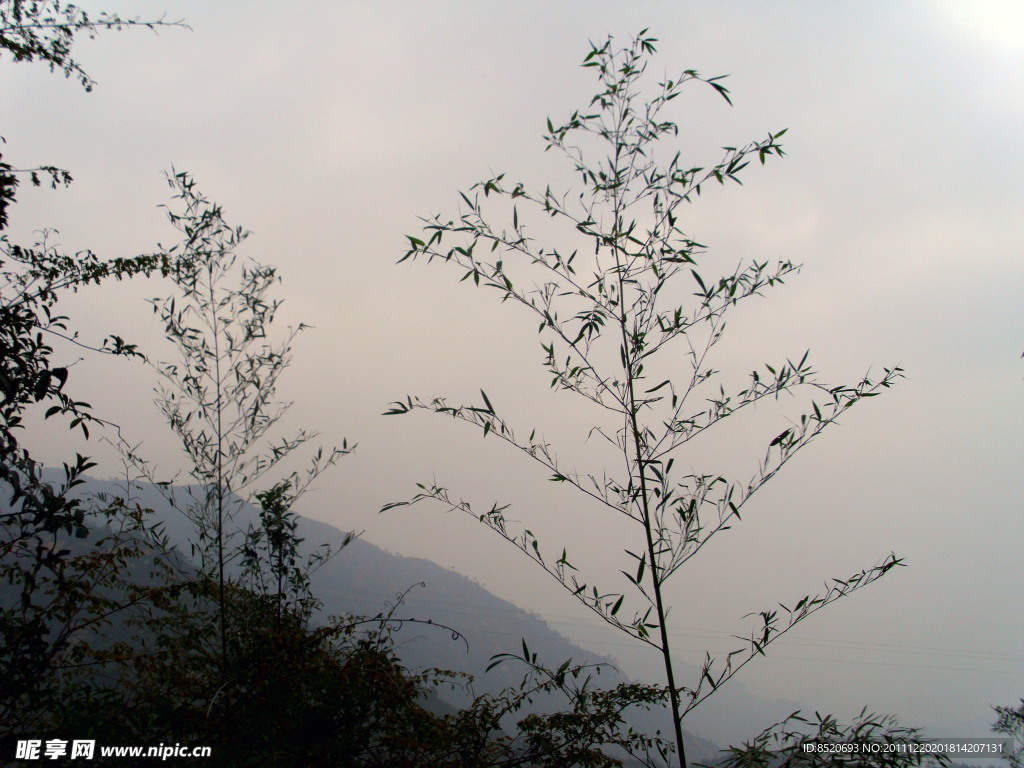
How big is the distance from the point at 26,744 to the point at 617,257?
9.38 ft

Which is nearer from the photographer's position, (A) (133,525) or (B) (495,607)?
(A) (133,525)

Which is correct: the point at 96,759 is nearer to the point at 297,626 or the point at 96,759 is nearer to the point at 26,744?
the point at 26,744

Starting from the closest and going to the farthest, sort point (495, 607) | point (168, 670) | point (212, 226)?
point (168, 670) < point (212, 226) < point (495, 607)

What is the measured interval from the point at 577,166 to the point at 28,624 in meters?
3.00

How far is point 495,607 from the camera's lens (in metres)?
14.4

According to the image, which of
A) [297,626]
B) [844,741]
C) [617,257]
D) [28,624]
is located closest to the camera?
[844,741]

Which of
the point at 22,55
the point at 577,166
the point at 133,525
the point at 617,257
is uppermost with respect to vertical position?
the point at 22,55

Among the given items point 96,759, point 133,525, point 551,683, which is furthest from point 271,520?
point 551,683

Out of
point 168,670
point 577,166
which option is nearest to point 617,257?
point 577,166

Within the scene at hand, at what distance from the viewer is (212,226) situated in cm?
421

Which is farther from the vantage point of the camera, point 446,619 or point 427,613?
point 446,619

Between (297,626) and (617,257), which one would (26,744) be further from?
(617,257)

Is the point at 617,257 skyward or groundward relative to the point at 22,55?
→ groundward

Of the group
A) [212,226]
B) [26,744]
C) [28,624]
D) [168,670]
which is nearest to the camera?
[26,744]
